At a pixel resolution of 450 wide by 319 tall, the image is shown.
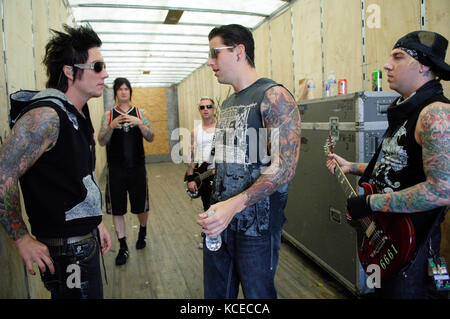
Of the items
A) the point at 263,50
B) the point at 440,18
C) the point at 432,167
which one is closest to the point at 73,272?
the point at 432,167

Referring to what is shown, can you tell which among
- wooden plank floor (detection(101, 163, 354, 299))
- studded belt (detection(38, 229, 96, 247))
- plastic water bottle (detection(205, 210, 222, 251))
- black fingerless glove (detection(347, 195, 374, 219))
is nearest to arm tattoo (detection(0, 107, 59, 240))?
studded belt (detection(38, 229, 96, 247))

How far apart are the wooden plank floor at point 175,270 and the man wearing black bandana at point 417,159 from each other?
133 centimetres

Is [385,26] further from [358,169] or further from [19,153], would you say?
[19,153]

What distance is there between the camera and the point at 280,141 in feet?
4.62

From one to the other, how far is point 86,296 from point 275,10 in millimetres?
4632

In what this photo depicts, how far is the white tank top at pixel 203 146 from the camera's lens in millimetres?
3502

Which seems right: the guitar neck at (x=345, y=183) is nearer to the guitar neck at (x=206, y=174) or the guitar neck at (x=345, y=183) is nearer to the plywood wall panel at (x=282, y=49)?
the guitar neck at (x=206, y=174)

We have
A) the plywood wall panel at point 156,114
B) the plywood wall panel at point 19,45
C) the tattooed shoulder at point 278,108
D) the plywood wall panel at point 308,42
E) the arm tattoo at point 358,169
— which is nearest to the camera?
the tattooed shoulder at point 278,108

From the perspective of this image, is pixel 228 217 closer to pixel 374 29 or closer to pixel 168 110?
pixel 374 29

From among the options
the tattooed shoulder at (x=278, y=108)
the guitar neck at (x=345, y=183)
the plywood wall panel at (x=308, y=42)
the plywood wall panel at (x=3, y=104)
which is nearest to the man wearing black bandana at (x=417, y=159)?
the guitar neck at (x=345, y=183)

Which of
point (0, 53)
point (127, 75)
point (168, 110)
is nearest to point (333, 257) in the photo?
point (0, 53)

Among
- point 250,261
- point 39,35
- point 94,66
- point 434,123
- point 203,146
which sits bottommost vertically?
point 250,261

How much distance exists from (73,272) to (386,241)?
5.27 feet

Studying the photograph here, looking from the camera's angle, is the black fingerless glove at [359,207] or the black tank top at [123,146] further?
the black tank top at [123,146]
